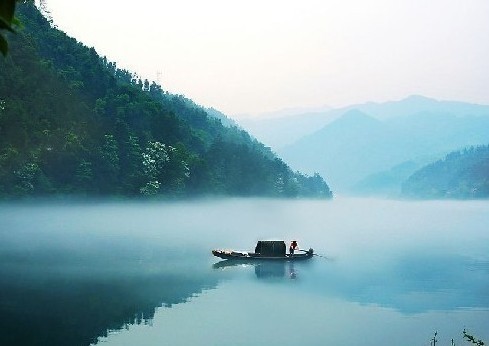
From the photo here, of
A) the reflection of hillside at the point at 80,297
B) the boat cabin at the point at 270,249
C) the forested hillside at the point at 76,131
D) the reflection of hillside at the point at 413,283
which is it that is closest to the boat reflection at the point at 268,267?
the boat cabin at the point at 270,249

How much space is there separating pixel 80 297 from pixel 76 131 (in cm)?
9924

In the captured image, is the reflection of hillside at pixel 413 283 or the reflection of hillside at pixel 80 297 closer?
the reflection of hillside at pixel 80 297

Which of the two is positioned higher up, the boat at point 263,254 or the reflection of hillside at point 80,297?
the boat at point 263,254

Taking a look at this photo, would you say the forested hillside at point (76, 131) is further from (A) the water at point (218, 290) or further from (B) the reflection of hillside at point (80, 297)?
(B) the reflection of hillside at point (80, 297)

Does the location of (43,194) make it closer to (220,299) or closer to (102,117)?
(102,117)

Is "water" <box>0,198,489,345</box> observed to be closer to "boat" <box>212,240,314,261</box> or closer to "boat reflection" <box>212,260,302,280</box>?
"boat reflection" <box>212,260,302,280</box>

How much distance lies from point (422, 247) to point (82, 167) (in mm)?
76968

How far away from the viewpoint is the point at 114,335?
32969mm

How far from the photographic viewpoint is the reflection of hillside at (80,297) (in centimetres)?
3266

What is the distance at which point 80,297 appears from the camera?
43.2m

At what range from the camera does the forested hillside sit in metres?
120

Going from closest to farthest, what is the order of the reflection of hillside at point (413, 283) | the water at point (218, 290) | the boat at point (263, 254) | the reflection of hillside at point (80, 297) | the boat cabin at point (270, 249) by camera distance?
1. the reflection of hillside at point (80, 297)
2. the water at point (218, 290)
3. the reflection of hillside at point (413, 283)
4. the boat at point (263, 254)
5. the boat cabin at point (270, 249)

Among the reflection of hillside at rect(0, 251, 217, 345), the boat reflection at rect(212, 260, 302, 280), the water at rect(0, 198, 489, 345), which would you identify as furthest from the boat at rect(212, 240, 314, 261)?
the reflection of hillside at rect(0, 251, 217, 345)

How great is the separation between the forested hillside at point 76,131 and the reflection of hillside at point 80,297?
217 ft
